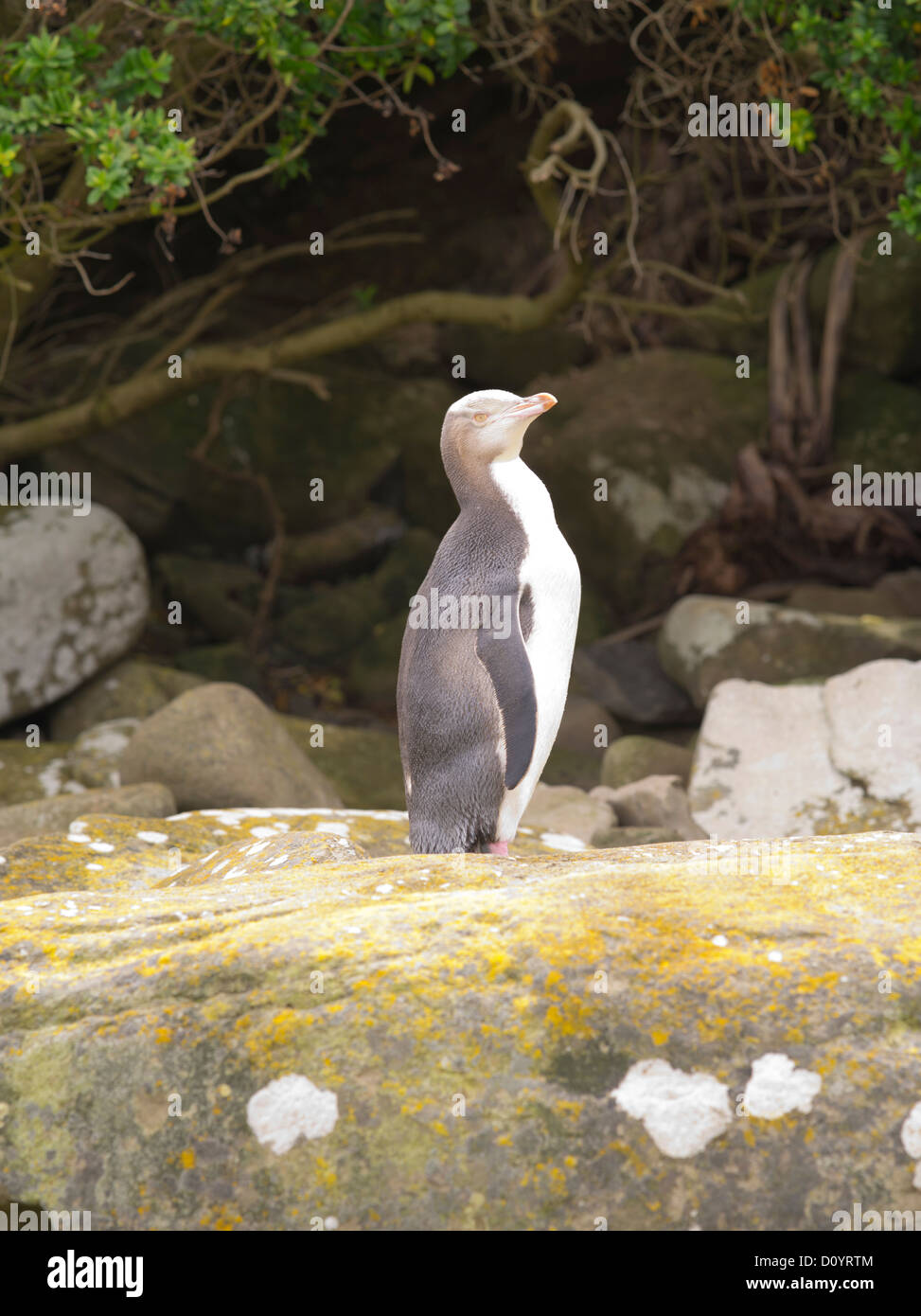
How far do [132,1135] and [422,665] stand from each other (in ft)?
7.54

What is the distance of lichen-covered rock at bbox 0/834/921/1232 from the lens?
9.43 ft

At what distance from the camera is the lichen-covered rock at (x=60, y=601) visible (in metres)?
10.5

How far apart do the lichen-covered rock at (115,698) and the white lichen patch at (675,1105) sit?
808 centimetres

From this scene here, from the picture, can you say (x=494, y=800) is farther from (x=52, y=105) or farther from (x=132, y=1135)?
(x=52, y=105)

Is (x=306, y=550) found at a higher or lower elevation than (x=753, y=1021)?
higher

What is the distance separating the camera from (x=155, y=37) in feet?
28.6

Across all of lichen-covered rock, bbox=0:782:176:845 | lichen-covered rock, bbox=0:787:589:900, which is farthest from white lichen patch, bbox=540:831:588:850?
lichen-covered rock, bbox=0:782:176:845

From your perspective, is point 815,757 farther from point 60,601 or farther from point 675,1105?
point 60,601

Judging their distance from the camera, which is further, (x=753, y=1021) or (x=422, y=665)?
(x=422, y=665)

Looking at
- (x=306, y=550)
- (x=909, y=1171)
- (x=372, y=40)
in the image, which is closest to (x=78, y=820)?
(x=909, y=1171)

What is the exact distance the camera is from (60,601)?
10.6 meters

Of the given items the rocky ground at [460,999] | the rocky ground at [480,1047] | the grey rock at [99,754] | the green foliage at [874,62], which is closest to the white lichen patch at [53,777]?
the grey rock at [99,754]

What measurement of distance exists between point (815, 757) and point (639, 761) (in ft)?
5.39

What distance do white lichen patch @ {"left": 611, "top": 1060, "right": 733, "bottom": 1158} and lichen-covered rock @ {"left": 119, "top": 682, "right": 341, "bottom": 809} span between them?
16.2ft
